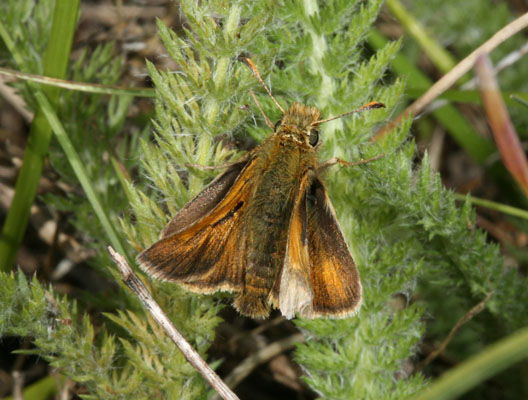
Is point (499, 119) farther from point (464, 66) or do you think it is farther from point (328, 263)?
point (464, 66)

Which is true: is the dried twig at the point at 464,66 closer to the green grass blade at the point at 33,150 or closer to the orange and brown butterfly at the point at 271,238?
the orange and brown butterfly at the point at 271,238

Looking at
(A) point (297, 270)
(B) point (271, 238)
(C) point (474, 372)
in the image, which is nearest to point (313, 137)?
(B) point (271, 238)

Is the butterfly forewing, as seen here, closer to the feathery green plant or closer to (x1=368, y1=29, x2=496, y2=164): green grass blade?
the feathery green plant

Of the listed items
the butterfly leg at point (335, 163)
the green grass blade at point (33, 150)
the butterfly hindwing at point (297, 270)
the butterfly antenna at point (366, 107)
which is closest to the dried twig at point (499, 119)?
the butterfly leg at point (335, 163)

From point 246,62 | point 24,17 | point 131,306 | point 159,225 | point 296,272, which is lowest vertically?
point 131,306

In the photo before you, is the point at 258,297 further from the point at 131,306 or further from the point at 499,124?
the point at 499,124

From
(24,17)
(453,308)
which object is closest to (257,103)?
(24,17)
